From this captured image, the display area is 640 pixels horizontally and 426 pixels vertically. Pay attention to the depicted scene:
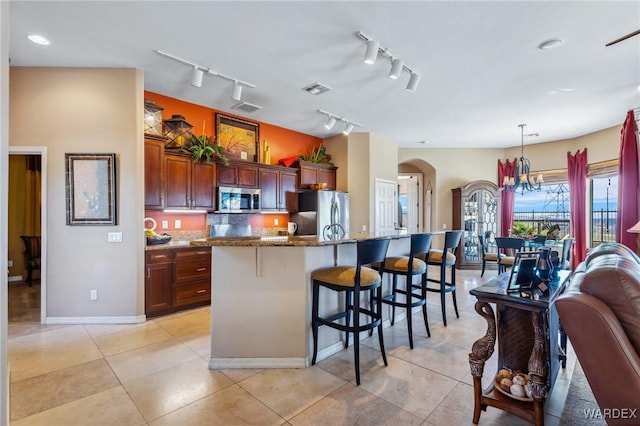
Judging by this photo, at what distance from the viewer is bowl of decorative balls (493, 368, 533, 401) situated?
5.98ft

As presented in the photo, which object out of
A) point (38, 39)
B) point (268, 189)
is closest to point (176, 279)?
point (268, 189)

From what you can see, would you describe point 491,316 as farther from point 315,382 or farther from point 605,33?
point 605,33

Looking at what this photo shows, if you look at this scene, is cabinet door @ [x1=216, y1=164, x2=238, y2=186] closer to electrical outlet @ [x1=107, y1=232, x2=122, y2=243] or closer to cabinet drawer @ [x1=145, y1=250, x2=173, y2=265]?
cabinet drawer @ [x1=145, y1=250, x2=173, y2=265]

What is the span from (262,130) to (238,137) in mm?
Answer: 570

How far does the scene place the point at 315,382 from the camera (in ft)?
7.55

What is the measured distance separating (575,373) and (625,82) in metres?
3.77

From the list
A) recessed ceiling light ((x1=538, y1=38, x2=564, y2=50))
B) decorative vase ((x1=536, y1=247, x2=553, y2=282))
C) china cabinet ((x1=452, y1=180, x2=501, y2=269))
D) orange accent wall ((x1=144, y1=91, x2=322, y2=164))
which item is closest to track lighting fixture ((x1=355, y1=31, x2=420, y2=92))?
recessed ceiling light ((x1=538, y1=38, x2=564, y2=50))

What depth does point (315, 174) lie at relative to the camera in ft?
19.6

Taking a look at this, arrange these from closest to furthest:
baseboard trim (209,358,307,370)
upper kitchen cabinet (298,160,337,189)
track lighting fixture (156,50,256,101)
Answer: baseboard trim (209,358,307,370) < track lighting fixture (156,50,256,101) < upper kitchen cabinet (298,160,337,189)

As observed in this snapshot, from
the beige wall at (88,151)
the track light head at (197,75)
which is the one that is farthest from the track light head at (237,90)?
the beige wall at (88,151)

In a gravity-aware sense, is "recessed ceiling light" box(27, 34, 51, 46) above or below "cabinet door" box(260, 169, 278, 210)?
above

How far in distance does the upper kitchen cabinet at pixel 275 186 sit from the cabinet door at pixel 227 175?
20.3 inches

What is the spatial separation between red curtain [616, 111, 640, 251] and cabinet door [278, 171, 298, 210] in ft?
18.0

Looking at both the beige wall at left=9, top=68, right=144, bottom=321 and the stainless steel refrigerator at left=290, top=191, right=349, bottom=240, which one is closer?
the beige wall at left=9, top=68, right=144, bottom=321
